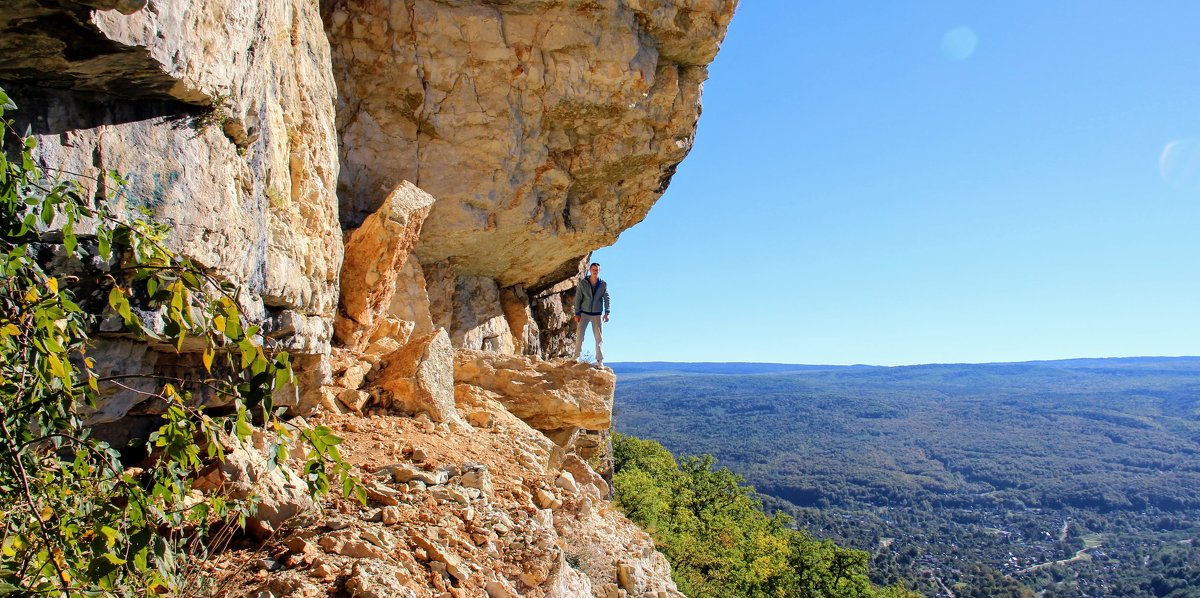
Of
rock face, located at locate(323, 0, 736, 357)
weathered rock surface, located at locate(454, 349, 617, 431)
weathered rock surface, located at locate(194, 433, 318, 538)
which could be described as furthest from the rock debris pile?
rock face, located at locate(323, 0, 736, 357)

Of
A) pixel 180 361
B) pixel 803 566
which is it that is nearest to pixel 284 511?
pixel 180 361

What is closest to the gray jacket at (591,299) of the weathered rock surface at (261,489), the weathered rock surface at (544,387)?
the weathered rock surface at (544,387)

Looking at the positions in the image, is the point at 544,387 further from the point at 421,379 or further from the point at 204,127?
the point at 204,127

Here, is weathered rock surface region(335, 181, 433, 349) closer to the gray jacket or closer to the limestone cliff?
the limestone cliff

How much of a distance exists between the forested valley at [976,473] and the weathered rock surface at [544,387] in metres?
38.1

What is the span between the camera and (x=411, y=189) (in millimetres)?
10086

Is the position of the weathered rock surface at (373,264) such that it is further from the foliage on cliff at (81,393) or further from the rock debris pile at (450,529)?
the foliage on cliff at (81,393)

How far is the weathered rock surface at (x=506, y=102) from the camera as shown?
1123cm

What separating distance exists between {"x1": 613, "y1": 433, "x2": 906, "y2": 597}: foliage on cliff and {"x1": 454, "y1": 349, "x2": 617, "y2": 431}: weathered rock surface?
5577mm

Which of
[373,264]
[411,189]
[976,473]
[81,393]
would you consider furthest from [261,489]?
[976,473]

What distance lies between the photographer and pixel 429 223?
1216cm

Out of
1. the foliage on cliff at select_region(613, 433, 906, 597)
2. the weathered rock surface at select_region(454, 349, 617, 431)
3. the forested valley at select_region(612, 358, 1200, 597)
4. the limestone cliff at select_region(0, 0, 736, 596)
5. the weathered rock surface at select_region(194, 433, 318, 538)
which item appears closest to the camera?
the limestone cliff at select_region(0, 0, 736, 596)

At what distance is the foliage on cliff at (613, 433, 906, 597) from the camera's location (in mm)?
18781

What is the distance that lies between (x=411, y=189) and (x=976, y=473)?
131040mm
